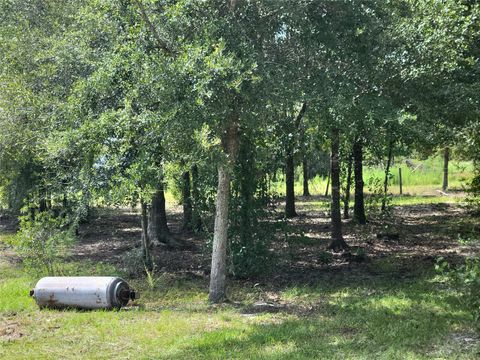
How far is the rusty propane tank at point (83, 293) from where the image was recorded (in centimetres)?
834

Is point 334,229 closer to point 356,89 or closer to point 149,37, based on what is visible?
point 356,89

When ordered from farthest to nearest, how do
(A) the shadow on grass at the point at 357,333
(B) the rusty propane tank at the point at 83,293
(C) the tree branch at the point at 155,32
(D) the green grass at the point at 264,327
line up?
(B) the rusty propane tank at the point at 83,293
(C) the tree branch at the point at 155,32
(D) the green grass at the point at 264,327
(A) the shadow on grass at the point at 357,333

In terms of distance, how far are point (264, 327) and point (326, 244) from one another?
700 centimetres

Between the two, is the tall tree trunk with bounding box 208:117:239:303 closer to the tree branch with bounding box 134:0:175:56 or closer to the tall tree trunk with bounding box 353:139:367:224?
the tree branch with bounding box 134:0:175:56

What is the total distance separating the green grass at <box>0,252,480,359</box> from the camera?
6.17 m

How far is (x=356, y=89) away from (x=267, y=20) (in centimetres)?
181

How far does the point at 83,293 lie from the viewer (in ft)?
27.6

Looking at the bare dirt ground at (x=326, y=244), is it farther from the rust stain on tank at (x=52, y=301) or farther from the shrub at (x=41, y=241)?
the rust stain on tank at (x=52, y=301)

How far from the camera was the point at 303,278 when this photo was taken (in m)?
10.9

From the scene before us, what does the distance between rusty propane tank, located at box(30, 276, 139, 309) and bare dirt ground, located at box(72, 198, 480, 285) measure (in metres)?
3.28

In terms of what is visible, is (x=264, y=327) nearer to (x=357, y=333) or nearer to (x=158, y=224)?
(x=357, y=333)

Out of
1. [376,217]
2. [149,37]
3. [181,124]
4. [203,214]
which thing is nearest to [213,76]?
[181,124]

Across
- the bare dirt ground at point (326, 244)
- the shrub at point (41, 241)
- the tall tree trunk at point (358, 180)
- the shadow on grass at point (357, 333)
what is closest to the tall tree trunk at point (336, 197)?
the bare dirt ground at point (326, 244)

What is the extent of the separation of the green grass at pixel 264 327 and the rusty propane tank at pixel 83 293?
16 centimetres
